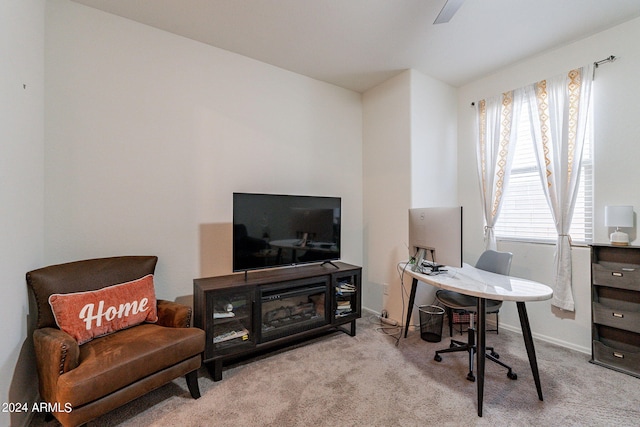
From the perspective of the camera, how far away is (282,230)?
264cm

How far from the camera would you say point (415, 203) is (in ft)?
10.1

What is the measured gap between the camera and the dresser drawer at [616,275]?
212 cm

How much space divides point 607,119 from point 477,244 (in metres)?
1.62

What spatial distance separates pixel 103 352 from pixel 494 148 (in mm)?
3873

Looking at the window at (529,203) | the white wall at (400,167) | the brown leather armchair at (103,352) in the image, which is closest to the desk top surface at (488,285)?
the white wall at (400,167)

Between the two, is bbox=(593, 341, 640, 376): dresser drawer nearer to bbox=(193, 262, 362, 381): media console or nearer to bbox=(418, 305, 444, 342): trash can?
bbox=(418, 305, 444, 342): trash can

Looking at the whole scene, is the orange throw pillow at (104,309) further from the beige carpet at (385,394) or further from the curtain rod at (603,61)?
the curtain rod at (603,61)

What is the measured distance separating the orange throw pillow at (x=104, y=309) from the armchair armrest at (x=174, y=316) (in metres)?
0.05

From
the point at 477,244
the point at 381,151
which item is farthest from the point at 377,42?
the point at 477,244

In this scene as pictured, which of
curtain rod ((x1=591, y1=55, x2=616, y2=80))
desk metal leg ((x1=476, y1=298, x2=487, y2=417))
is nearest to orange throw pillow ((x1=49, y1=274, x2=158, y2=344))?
desk metal leg ((x1=476, y1=298, x2=487, y2=417))

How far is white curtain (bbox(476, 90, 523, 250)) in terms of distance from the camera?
9.84 ft

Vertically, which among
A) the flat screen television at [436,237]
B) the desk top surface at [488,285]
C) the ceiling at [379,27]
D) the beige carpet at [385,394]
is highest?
the ceiling at [379,27]

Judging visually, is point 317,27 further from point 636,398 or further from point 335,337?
point 636,398

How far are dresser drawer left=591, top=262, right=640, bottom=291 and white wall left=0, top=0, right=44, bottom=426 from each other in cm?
399
